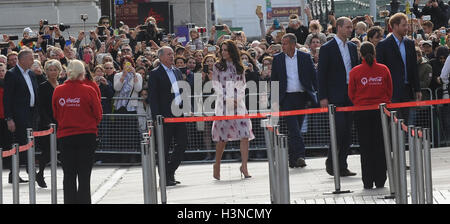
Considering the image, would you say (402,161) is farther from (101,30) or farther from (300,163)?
(101,30)

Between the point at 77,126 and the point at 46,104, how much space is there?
3591 mm

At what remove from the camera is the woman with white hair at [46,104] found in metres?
15.5

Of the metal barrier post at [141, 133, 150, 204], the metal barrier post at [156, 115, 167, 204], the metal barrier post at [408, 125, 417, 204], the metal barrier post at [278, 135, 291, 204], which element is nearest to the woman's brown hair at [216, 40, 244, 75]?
the metal barrier post at [156, 115, 167, 204]

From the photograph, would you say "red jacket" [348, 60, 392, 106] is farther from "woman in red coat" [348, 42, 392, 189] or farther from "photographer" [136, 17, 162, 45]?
"photographer" [136, 17, 162, 45]

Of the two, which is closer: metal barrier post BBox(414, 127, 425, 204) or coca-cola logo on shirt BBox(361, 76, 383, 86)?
metal barrier post BBox(414, 127, 425, 204)

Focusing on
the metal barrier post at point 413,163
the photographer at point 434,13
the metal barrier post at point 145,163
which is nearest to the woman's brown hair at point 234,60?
the metal barrier post at point 145,163

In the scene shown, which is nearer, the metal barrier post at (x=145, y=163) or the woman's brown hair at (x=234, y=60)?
the metal barrier post at (x=145, y=163)

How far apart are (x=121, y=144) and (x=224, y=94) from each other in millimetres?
4165

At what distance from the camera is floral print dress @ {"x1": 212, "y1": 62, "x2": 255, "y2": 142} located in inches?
597

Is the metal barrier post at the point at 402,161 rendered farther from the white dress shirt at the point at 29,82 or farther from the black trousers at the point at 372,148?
the white dress shirt at the point at 29,82

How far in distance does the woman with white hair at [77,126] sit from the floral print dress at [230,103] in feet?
10.4

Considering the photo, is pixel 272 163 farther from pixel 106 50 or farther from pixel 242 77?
pixel 106 50

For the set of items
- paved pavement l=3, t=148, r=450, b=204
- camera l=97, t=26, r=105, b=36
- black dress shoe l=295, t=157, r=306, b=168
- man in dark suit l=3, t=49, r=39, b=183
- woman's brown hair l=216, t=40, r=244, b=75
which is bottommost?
paved pavement l=3, t=148, r=450, b=204

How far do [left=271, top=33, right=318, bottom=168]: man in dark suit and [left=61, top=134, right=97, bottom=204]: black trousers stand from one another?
422cm
